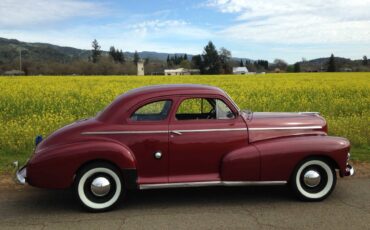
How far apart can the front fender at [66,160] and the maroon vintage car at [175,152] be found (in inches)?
0.5

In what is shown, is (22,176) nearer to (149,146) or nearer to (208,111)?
(149,146)

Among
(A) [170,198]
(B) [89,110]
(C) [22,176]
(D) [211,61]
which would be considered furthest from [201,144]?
(D) [211,61]

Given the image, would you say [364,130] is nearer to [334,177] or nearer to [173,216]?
[334,177]

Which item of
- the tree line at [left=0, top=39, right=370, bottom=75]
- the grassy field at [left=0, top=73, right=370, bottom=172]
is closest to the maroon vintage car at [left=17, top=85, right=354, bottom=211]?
the grassy field at [left=0, top=73, right=370, bottom=172]

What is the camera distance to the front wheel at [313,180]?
5.96 meters

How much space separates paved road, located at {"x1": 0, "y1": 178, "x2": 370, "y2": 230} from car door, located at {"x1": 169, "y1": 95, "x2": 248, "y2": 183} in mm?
426

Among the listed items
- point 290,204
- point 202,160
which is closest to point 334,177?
point 290,204

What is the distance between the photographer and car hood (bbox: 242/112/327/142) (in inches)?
238

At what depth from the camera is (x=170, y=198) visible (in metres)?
6.22

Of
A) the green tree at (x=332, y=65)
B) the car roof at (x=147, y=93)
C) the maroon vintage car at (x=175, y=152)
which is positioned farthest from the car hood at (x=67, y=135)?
the green tree at (x=332, y=65)

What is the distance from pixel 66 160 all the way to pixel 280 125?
Answer: 2835mm

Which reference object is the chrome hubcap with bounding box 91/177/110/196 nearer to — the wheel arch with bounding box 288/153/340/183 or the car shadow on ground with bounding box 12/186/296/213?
the car shadow on ground with bounding box 12/186/296/213

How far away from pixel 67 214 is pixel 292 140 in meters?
3.03

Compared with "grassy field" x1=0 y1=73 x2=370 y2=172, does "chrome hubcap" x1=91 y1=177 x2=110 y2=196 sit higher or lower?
lower
